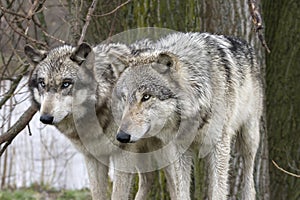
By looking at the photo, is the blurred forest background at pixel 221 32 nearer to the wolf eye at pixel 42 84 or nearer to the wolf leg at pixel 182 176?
the wolf eye at pixel 42 84

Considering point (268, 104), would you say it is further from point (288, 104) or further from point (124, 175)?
point (124, 175)

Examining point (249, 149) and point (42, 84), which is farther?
point (249, 149)

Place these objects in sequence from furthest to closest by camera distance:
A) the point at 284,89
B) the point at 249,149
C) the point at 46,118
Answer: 1. the point at 284,89
2. the point at 249,149
3. the point at 46,118

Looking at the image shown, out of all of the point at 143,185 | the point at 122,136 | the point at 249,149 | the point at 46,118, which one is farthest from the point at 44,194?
the point at 122,136

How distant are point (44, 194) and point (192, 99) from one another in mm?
7567

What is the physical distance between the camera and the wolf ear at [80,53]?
4.75 meters

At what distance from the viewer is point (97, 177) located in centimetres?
554

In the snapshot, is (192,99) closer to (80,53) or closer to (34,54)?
(80,53)

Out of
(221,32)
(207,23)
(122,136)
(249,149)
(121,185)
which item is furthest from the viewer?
(207,23)

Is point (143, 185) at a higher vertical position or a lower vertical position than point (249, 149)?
lower

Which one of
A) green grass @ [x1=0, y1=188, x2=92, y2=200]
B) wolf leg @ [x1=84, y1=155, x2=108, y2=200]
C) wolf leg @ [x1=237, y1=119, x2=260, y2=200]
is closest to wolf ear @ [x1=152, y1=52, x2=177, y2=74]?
wolf leg @ [x1=84, y1=155, x2=108, y2=200]

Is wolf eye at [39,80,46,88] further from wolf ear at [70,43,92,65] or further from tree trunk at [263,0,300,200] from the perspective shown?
tree trunk at [263,0,300,200]

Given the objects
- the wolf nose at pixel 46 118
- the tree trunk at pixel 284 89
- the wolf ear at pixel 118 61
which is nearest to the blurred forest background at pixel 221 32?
the tree trunk at pixel 284 89

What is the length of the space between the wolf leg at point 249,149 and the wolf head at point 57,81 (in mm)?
1890
